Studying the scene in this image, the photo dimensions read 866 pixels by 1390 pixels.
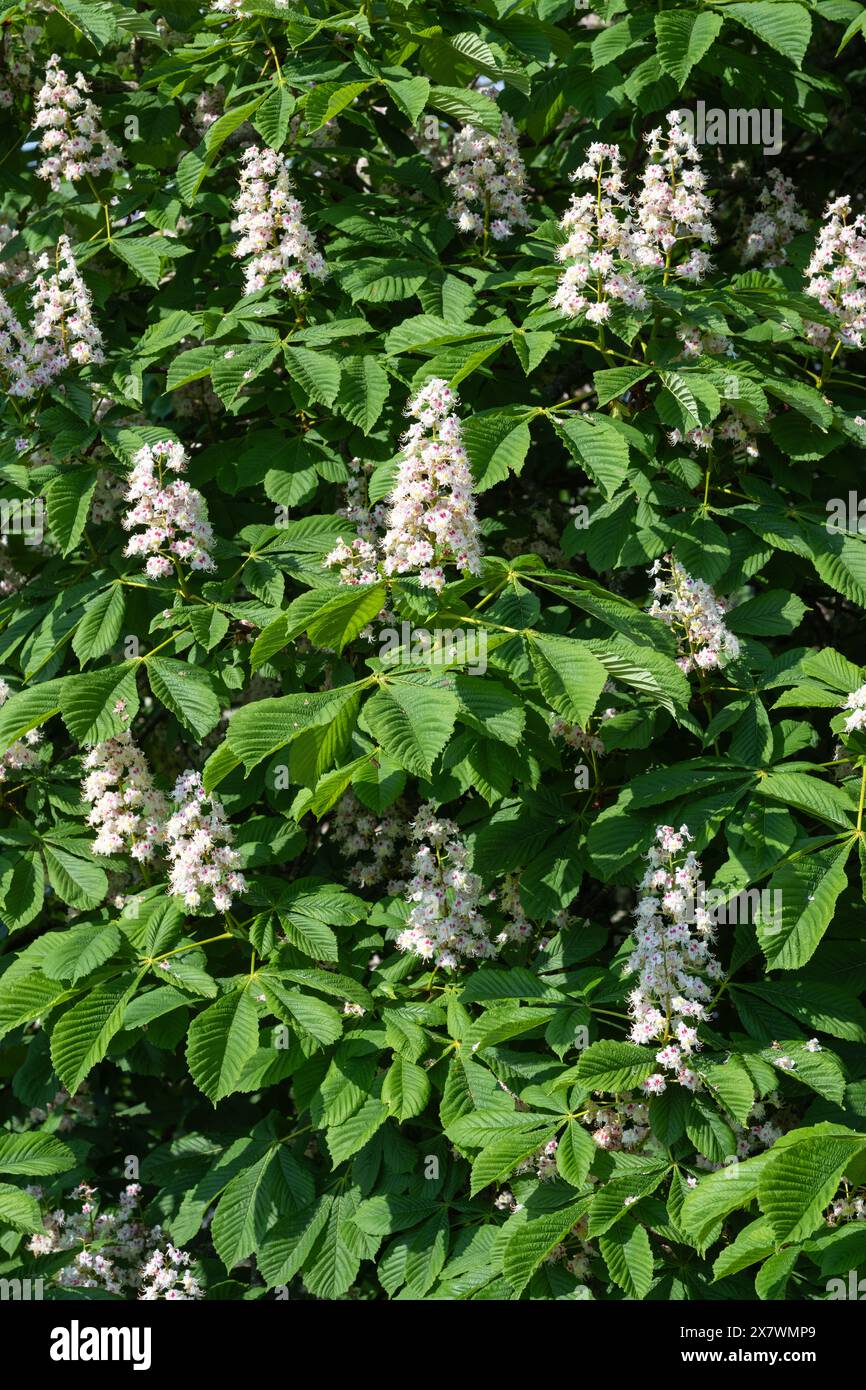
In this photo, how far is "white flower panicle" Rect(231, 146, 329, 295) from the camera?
438cm

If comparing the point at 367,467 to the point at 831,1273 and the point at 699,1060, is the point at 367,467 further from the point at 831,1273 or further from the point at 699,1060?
the point at 831,1273

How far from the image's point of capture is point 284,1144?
4.17m

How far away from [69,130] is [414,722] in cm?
288

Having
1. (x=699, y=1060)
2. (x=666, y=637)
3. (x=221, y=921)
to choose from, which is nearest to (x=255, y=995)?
(x=221, y=921)

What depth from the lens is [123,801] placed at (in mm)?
4234

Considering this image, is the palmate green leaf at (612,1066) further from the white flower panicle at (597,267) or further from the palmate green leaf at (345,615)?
the white flower panicle at (597,267)

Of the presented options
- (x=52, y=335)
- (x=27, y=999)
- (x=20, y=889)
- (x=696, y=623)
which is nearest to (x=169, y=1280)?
(x=27, y=999)

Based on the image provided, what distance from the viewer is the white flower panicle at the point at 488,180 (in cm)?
465

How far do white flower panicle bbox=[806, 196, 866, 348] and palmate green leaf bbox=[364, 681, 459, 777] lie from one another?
208 cm

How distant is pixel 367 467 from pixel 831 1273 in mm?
2642

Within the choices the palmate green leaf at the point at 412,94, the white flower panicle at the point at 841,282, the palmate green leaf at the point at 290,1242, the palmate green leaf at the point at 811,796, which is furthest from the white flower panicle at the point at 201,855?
the white flower panicle at the point at 841,282

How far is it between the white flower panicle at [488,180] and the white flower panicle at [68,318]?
1.17 metres

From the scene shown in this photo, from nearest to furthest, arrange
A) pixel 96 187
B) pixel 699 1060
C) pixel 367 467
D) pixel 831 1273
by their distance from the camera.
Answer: pixel 831 1273 < pixel 699 1060 < pixel 367 467 < pixel 96 187

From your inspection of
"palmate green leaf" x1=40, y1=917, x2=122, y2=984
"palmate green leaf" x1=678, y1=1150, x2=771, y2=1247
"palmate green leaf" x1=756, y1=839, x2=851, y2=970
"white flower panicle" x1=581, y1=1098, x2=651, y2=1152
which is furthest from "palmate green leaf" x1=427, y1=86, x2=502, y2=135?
"palmate green leaf" x1=678, y1=1150, x2=771, y2=1247
